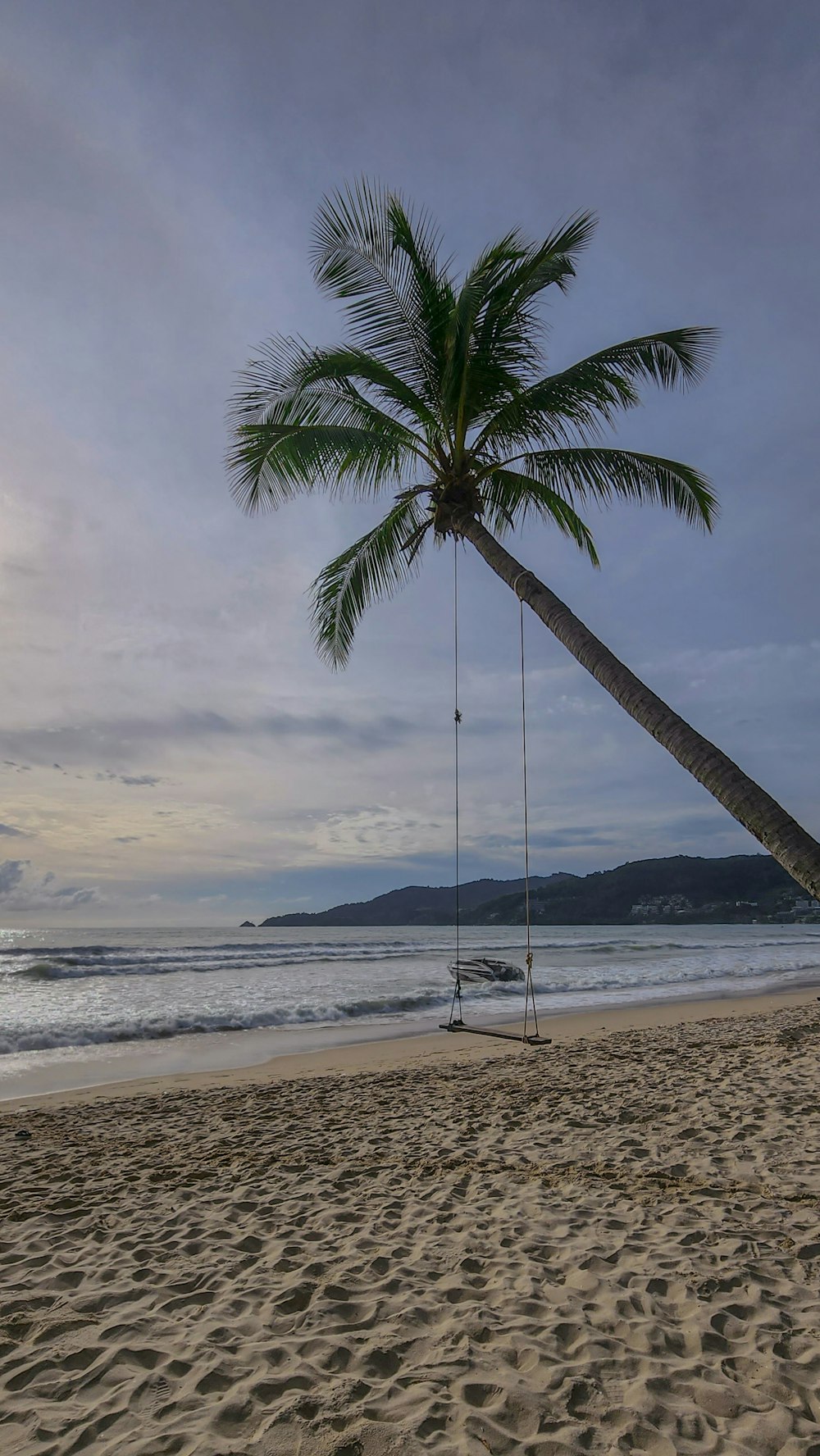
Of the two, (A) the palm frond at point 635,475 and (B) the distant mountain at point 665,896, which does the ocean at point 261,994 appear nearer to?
(A) the palm frond at point 635,475

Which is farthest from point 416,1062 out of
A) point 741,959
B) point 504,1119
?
point 741,959

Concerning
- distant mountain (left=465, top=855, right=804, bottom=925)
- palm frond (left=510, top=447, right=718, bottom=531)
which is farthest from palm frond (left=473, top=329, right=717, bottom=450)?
distant mountain (left=465, top=855, right=804, bottom=925)

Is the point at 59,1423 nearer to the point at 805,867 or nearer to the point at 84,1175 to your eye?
the point at 84,1175

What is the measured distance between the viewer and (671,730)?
14.2ft

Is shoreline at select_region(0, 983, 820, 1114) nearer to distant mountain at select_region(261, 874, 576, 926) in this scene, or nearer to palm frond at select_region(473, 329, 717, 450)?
palm frond at select_region(473, 329, 717, 450)

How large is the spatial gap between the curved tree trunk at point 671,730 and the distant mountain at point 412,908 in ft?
254

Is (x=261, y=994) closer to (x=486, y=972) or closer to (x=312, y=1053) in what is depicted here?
(x=486, y=972)

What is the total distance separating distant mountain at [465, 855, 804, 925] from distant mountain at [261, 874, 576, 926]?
600cm

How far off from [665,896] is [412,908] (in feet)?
110

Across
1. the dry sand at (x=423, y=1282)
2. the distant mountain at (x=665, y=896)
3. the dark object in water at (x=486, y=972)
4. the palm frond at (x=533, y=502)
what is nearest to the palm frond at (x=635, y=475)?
the palm frond at (x=533, y=502)

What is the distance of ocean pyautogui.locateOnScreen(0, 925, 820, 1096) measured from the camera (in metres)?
9.98

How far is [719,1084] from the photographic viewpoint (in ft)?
20.2

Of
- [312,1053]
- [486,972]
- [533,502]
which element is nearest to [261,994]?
[486,972]

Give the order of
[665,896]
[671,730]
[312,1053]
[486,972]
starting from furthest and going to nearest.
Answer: [665,896] < [486,972] < [312,1053] < [671,730]
